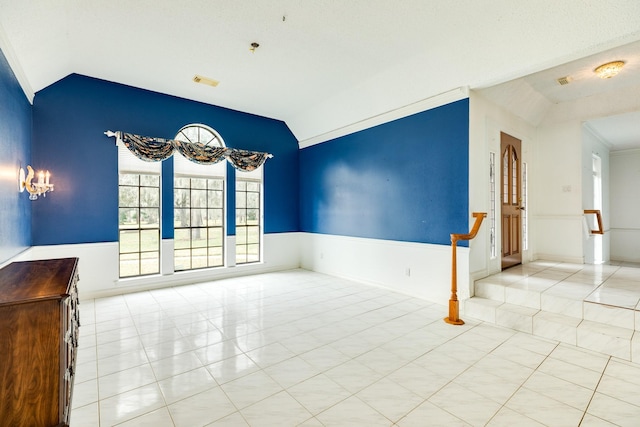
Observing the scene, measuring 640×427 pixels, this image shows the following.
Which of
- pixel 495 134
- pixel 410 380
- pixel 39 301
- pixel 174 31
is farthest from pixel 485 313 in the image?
pixel 174 31

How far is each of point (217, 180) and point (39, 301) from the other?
166 inches

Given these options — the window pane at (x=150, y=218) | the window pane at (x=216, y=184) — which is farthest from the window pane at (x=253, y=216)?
the window pane at (x=150, y=218)

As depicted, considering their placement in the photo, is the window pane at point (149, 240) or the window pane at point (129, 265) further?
the window pane at point (149, 240)

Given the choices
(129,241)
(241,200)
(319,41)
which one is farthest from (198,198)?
(319,41)

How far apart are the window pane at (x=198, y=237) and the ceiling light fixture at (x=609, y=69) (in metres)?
6.30

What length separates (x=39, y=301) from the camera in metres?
1.69

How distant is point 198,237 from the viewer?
5.50 m

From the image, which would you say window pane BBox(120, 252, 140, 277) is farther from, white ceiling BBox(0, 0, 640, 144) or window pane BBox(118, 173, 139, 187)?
white ceiling BBox(0, 0, 640, 144)

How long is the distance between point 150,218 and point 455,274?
15.6 ft

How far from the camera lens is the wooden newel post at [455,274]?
348 centimetres

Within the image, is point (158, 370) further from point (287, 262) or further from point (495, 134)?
point (495, 134)

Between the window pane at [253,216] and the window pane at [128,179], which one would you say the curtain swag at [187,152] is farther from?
the window pane at [253,216]

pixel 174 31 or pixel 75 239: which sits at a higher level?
pixel 174 31

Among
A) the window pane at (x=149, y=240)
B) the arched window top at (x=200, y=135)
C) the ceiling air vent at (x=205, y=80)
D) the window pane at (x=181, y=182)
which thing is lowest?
the window pane at (x=149, y=240)
